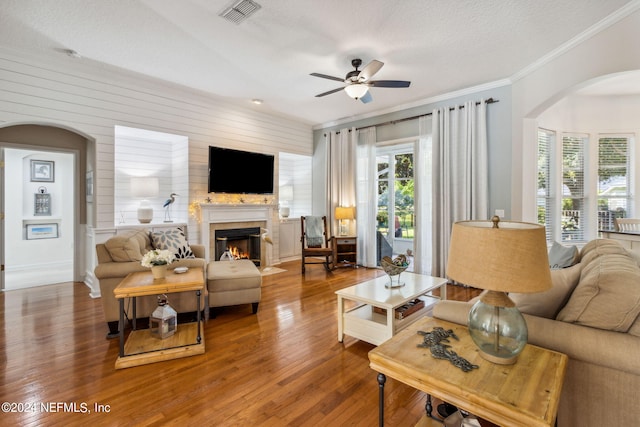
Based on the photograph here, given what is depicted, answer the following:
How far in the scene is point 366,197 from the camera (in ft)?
18.7

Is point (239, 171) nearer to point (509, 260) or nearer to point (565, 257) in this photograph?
point (565, 257)

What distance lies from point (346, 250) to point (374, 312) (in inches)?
111

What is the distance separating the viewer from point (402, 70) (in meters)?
3.87

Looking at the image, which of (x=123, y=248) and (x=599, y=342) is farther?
(x=123, y=248)

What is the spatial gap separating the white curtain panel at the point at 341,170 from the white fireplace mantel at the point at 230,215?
1.20 metres

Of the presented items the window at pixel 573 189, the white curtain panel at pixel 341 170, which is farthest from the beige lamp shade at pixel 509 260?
the window at pixel 573 189

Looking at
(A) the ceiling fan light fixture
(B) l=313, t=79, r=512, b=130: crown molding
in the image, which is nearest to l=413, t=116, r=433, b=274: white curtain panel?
(B) l=313, t=79, r=512, b=130: crown molding

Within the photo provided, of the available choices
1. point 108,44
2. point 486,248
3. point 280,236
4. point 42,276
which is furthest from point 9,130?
point 486,248

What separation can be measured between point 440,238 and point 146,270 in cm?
403

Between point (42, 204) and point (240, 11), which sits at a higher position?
point (240, 11)

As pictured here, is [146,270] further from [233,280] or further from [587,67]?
[587,67]

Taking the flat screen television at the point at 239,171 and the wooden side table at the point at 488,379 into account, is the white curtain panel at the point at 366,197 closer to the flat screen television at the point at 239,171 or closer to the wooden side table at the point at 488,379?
the flat screen television at the point at 239,171

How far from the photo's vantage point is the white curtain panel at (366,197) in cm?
561

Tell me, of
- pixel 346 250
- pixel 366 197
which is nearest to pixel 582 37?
pixel 366 197
